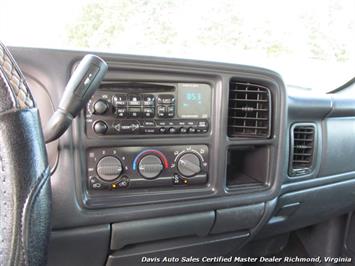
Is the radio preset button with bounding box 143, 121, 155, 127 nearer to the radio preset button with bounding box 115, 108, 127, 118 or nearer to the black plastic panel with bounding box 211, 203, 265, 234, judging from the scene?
the radio preset button with bounding box 115, 108, 127, 118

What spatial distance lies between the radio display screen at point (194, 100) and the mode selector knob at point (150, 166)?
0.13 m

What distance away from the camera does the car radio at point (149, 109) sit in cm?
85

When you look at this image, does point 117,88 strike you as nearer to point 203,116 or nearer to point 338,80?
point 203,116

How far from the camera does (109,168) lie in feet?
2.88

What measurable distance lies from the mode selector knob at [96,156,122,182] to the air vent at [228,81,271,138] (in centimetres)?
32

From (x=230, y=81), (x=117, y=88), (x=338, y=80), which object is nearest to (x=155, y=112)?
(x=117, y=88)

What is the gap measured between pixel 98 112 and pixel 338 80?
3.73 ft

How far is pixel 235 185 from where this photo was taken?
1.06 m

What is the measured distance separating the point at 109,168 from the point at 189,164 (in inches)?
8.1

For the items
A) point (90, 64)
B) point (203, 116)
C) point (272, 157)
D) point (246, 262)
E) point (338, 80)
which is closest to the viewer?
point (90, 64)

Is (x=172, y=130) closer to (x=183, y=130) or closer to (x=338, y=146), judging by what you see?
(x=183, y=130)

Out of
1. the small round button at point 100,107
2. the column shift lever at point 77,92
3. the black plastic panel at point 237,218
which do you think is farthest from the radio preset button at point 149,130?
the black plastic panel at point 237,218

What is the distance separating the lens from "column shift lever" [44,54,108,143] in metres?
0.70

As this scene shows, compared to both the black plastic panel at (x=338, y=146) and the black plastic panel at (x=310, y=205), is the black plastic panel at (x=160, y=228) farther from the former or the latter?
the black plastic panel at (x=338, y=146)
